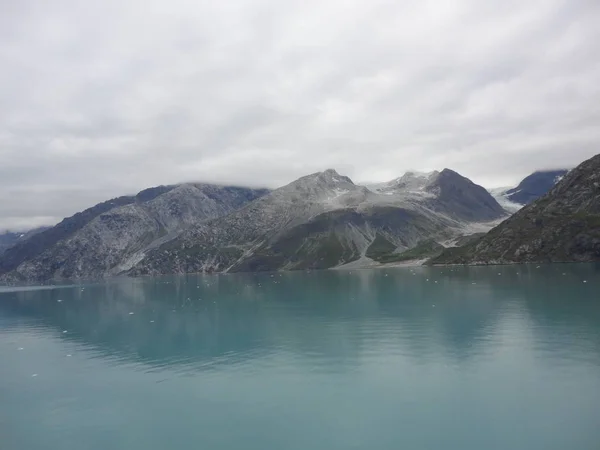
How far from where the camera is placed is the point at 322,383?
4288 centimetres

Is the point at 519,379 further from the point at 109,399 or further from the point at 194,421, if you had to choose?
the point at 109,399

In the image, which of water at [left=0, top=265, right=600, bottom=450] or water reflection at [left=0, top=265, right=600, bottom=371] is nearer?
water at [left=0, top=265, right=600, bottom=450]

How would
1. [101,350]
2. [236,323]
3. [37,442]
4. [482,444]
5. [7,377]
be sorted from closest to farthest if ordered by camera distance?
[482,444] < [37,442] < [7,377] < [101,350] < [236,323]

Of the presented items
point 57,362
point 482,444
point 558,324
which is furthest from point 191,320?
point 482,444

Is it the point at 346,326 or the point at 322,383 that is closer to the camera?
the point at 322,383

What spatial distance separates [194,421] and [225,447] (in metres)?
5.87

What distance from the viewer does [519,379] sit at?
132 ft

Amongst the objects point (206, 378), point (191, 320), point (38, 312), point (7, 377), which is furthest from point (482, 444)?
point (38, 312)

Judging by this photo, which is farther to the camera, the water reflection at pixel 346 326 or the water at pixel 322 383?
the water reflection at pixel 346 326

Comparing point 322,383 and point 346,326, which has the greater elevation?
point 346,326

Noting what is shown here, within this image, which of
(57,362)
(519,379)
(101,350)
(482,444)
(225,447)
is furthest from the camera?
(101,350)

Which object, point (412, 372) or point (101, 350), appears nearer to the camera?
point (412, 372)

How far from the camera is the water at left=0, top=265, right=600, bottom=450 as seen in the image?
31.6 m

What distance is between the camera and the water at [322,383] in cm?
3162
